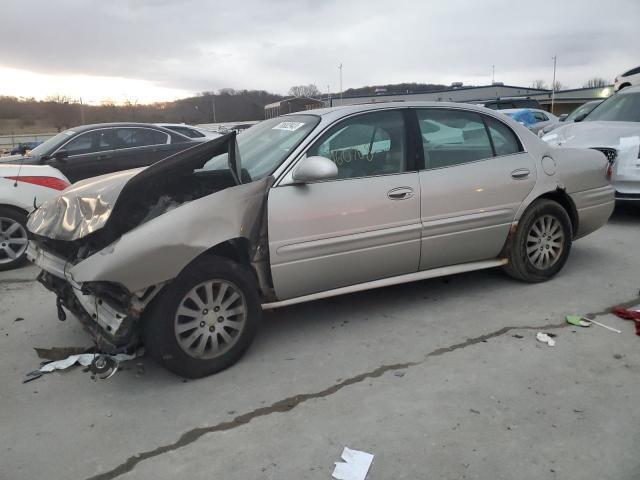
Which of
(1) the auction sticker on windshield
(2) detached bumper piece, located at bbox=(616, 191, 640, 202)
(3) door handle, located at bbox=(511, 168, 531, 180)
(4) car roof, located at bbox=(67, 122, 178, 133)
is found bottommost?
(2) detached bumper piece, located at bbox=(616, 191, 640, 202)

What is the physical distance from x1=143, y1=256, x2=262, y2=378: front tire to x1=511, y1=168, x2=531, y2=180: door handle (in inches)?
98.0

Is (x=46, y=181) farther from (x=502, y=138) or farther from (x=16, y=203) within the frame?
(x=502, y=138)

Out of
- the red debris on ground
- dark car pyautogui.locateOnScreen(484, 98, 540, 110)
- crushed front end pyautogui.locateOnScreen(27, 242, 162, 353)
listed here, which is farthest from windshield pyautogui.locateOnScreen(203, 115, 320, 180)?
dark car pyautogui.locateOnScreen(484, 98, 540, 110)

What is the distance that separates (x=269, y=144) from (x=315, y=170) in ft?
2.55

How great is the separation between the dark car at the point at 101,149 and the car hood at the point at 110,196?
3832mm

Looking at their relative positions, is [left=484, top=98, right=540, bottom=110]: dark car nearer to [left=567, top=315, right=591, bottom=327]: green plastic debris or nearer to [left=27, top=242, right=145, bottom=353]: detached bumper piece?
[left=567, top=315, right=591, bottom=327]: green plastic debris

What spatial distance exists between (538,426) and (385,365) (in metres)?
1.00

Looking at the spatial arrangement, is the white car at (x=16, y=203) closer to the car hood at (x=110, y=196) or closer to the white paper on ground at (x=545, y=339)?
the car hood at (x=110, y=196)

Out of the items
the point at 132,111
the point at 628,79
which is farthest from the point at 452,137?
the point at 132,111

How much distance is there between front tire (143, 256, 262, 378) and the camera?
9.96 ft

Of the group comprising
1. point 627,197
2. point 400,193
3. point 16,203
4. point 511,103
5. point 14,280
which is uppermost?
point 511,103

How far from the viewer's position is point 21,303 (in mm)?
4746

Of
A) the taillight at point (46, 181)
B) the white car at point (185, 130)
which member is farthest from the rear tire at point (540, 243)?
the white car at point (185, 130)

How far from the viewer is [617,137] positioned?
7.07m
